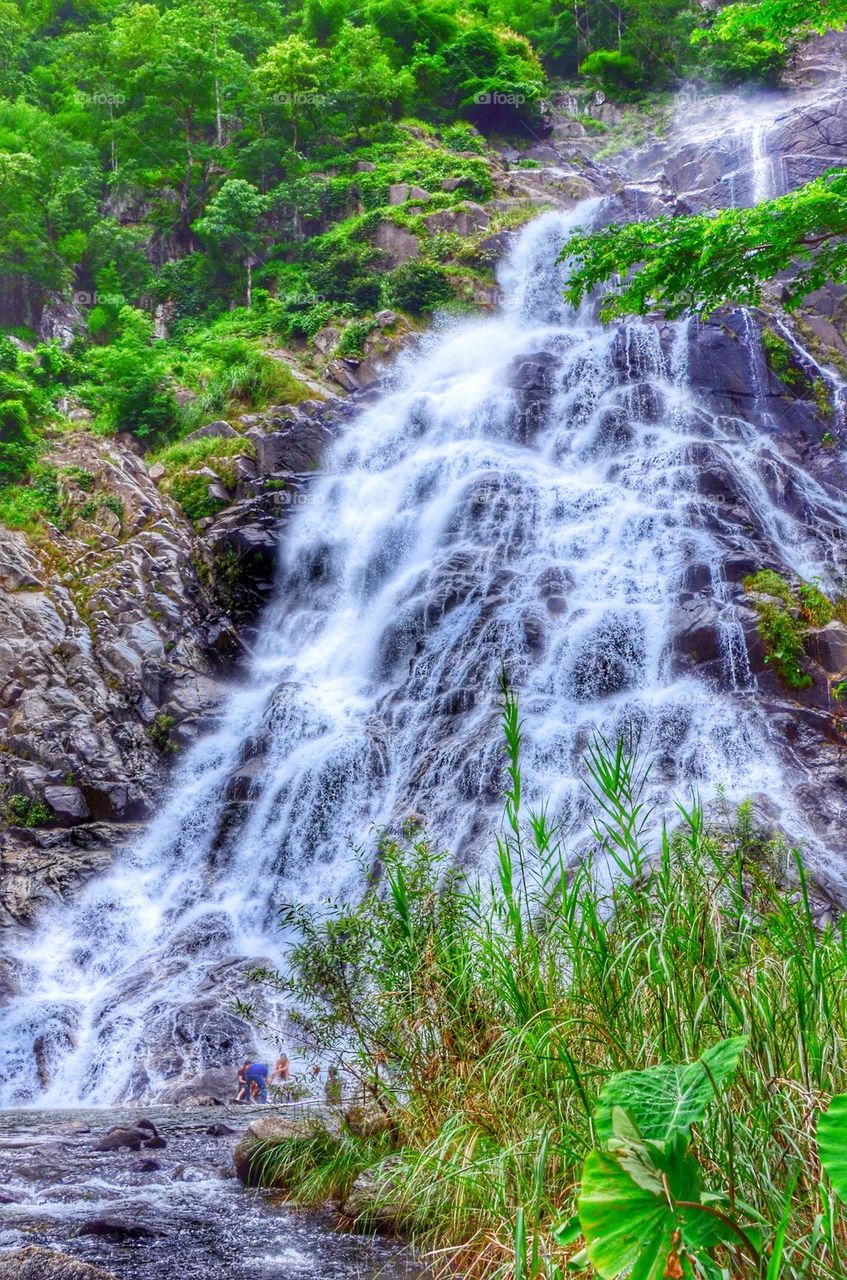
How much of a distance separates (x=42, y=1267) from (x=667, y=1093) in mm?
3048

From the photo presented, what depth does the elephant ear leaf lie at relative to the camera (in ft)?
4.02

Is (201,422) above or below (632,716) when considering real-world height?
above

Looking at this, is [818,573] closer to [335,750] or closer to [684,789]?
[684,789]

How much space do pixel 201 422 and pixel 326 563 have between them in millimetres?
5966

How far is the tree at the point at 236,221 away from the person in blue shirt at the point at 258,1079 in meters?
24.9

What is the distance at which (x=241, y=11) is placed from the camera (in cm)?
3766

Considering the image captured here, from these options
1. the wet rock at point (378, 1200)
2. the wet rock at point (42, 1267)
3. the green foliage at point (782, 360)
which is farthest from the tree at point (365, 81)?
the wet rock at point (42, 1267)

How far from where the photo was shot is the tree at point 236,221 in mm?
28875

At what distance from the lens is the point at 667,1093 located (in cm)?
159

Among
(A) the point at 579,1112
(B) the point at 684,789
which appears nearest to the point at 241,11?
(B) the point at 684,789

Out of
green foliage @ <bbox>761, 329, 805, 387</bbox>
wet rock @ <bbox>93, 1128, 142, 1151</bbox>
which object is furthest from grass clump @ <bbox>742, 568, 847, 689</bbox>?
wet rock @ <bbox>93, 1128, 142, 1151</bbox>

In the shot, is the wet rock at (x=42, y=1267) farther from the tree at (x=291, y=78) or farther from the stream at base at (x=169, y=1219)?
the tree at (x=291, y=78)

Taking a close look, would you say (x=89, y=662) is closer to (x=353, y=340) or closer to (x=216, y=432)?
(x=216, y=432)

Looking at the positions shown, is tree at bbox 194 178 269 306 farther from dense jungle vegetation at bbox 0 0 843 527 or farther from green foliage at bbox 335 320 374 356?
green foliage at bbox 335 320 374 356
